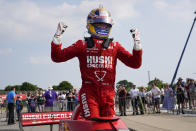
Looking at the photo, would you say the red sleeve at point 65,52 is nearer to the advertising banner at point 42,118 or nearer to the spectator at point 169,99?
the advertising banner at point 42,118

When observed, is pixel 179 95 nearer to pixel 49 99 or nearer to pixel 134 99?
pixel 134 99

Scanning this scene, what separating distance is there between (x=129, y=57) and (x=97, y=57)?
491mm

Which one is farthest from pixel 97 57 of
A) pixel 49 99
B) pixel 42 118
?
pixel 49 99

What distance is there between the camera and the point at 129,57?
133 inches

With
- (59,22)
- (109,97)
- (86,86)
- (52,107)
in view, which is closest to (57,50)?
(59,22)

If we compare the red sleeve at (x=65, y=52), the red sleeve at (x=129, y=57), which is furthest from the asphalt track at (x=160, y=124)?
the red sleeve at (x=65, y=52)

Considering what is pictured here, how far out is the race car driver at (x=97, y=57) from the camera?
306 centimetres

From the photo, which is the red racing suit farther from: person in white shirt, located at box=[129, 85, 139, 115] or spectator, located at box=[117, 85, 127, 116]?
person in white shirt, located at box=[129, 85, 139, 115]

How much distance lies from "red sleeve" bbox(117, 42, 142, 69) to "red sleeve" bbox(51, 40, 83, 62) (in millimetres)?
571

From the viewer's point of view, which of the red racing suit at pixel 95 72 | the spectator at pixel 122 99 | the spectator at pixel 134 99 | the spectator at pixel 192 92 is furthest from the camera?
the spectator at pixel 134 99

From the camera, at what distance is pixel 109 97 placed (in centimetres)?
310

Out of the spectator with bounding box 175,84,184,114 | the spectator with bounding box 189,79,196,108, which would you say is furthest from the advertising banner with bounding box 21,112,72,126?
the spectator with bounding box 189,79,196,108

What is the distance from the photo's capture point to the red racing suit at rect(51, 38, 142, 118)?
306 centimetres

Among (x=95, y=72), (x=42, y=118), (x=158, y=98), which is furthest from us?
(x=158, y=98)
